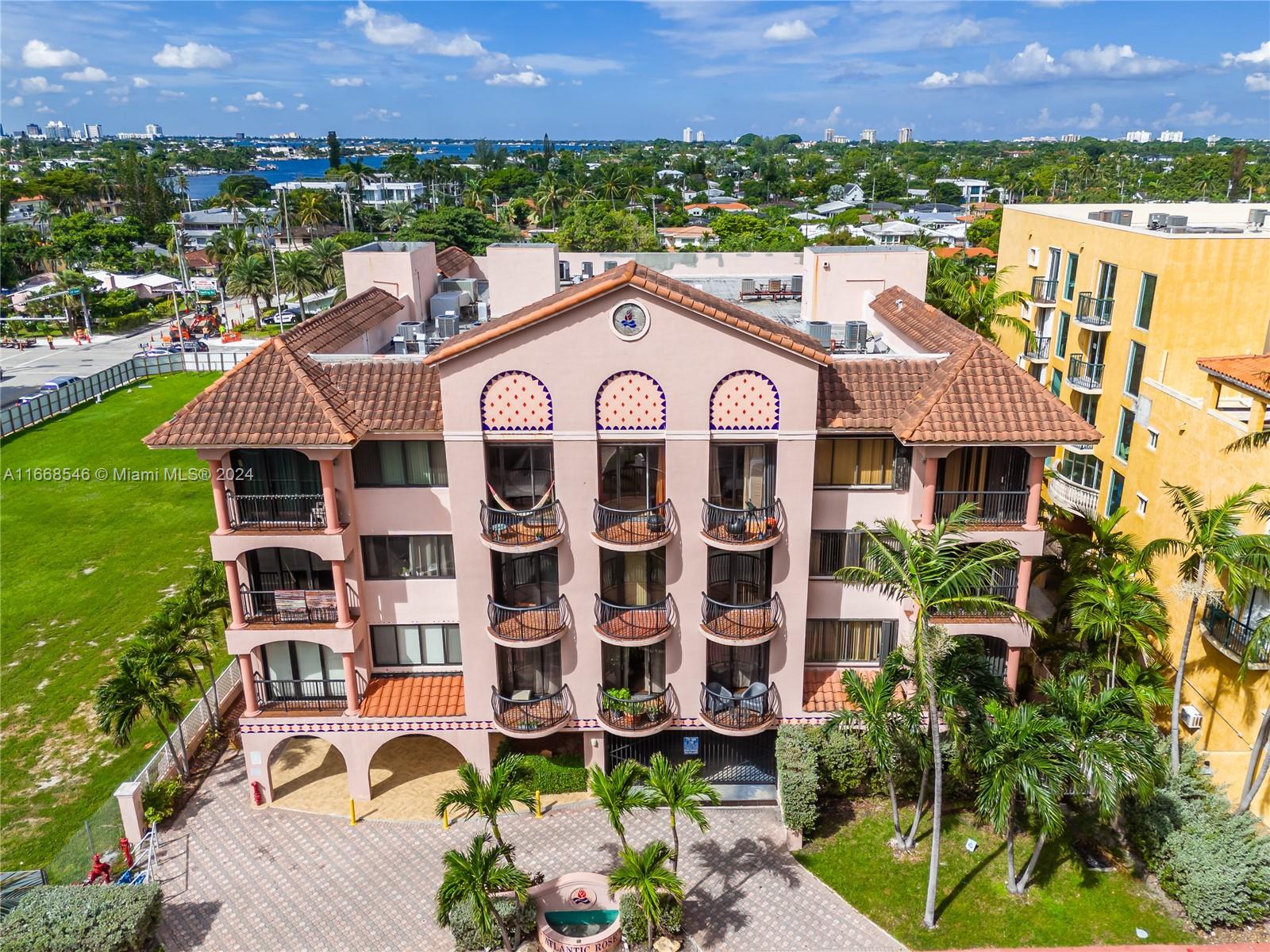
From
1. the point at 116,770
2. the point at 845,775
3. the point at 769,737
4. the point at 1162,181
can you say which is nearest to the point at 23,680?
the point at 116,770

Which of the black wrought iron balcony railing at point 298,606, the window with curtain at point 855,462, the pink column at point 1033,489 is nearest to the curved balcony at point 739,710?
the window with curtain at point 855,462

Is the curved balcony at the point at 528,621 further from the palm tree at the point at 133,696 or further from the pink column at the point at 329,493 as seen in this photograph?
the palm tree at the point at 133,696

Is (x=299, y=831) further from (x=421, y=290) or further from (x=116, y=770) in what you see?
(x=421, y=290)

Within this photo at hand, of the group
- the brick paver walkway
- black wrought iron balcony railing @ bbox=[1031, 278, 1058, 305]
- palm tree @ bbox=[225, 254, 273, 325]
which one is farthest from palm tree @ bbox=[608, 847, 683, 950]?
palm tree @ bbox=[225, 254, 273, 325]

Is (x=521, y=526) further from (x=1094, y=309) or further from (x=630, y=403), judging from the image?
(x=1094, y=309)

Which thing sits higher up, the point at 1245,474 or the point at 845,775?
the point at 1245,474
